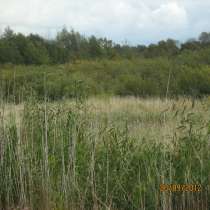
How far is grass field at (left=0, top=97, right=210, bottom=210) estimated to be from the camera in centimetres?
472

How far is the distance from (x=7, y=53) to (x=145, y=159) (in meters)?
17.9

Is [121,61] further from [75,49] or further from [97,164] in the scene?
[97,164]

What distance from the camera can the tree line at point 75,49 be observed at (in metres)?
29.0

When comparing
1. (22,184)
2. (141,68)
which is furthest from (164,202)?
(141,68)

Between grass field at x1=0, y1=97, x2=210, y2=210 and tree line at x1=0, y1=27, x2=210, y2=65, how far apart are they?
17420 mm

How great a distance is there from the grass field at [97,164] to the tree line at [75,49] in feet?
57.2

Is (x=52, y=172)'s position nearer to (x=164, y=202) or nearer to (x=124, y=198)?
(x=124, y=198)

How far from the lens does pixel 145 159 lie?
5.04 meters
